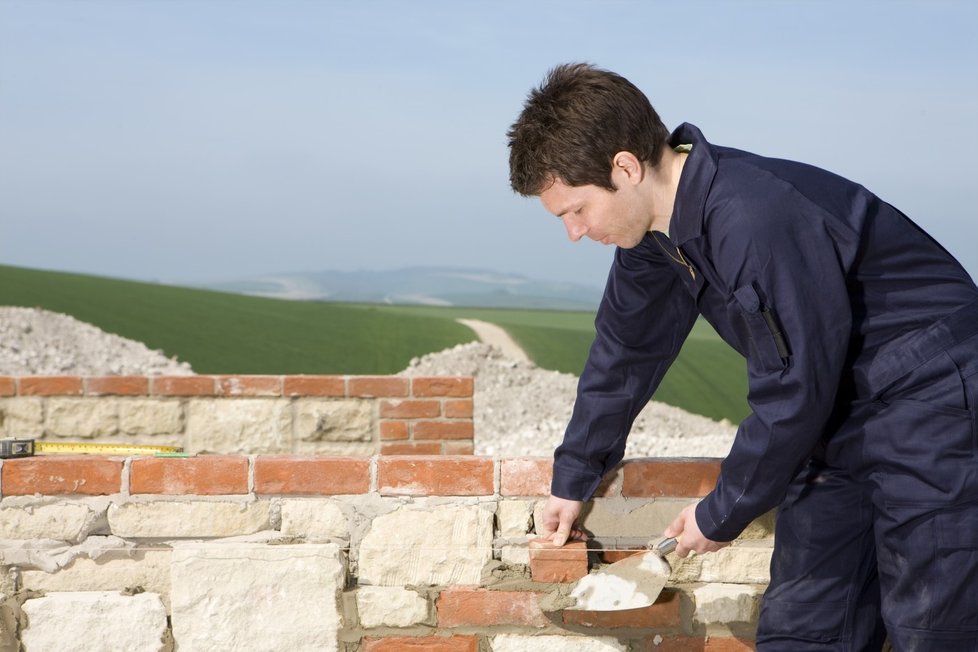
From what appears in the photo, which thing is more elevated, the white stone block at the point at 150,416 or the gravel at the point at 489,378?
the white stone block at the point at 150,416

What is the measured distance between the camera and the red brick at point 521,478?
253 centimetres

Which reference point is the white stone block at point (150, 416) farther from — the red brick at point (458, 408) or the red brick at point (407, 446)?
the red brick at point (458, 408)

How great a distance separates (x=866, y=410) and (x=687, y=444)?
706cm

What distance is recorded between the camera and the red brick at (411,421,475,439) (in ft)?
19.1

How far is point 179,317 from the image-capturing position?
15938 millimetres

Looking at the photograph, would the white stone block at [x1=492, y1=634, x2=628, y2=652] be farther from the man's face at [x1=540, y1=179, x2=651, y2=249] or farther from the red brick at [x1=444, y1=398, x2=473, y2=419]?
the red brick at [x1=444, y1=398, x2=473, y2=419]

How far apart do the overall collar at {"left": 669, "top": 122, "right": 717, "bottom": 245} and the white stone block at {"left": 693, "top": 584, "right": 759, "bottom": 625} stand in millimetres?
1006

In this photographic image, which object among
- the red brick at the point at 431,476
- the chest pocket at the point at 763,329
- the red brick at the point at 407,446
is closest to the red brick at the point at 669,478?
the red brick at the point at 431,476

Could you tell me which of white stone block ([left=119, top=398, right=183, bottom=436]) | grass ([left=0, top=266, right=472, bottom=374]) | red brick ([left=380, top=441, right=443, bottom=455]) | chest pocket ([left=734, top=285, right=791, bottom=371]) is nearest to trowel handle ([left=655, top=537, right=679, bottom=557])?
chest pocket ([left=734, top=285, right=791, bottom=371])

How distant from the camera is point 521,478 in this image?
2.53 m

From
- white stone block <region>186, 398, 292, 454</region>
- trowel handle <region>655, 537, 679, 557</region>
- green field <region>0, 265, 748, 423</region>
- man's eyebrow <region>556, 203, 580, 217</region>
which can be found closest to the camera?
man's eyebrow <region>556, 203, 580, 217</region>

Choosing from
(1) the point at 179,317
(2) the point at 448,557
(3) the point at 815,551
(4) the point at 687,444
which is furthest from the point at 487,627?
(1) the point at 179,317

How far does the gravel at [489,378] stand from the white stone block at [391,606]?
5.75 metres

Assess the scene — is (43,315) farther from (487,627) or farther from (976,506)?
(976,506)
